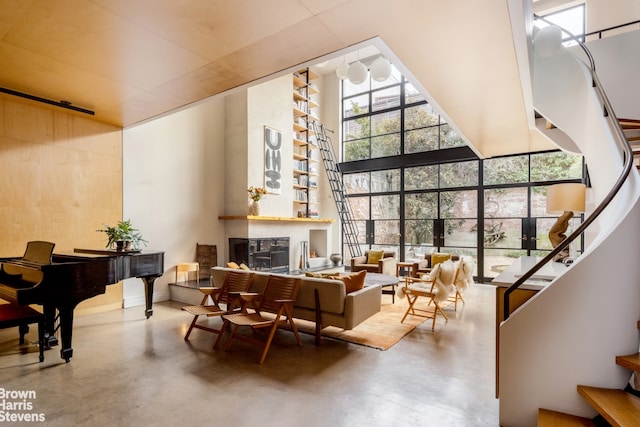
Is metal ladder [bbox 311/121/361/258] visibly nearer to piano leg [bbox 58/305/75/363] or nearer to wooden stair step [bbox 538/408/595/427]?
piano leg [bbox 58/305/75/363]

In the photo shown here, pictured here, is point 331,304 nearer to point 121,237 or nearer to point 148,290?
point 148,290

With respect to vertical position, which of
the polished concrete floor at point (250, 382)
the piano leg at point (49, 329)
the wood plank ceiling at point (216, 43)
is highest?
the wood plank ceiling at point (216, 43)

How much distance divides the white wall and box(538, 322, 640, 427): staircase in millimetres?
5960

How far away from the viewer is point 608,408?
71.7 inches

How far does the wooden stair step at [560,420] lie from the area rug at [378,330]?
180 centimetres

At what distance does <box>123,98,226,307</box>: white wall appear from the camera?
587 centimetres

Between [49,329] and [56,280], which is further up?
[56,280]

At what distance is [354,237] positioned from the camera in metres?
10.0

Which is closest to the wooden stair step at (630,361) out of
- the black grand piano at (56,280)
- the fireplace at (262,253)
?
the black grand piano at (56,280)

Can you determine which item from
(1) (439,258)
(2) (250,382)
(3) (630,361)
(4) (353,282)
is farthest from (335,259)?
(3) (630,361)

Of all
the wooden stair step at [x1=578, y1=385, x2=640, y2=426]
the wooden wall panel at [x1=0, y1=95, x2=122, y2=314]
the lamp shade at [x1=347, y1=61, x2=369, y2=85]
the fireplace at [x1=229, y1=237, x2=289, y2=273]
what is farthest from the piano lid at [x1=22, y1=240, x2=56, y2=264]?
the lamp shade at [x1=347, y1=61, x2=369, y2=85]

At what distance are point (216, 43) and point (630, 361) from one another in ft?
12.7

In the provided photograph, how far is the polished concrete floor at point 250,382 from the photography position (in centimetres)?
242

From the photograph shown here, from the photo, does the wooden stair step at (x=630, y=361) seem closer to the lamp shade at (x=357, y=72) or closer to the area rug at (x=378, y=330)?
the area rug at (x=378, y=330)
